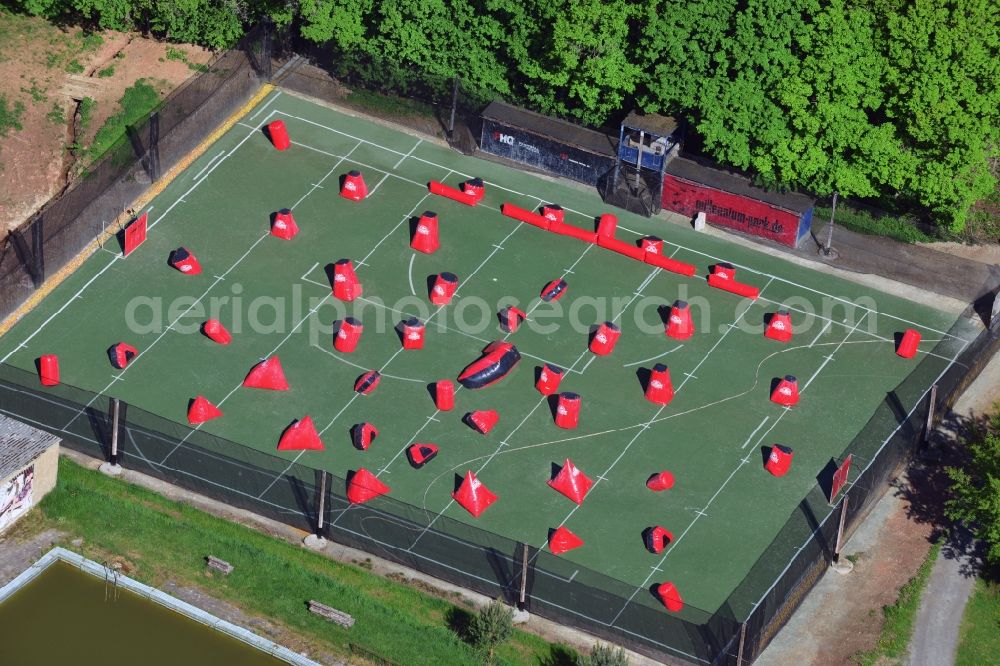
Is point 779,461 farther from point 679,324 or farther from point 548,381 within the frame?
point 548,381

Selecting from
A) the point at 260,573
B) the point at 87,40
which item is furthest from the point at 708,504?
the point at 87,40

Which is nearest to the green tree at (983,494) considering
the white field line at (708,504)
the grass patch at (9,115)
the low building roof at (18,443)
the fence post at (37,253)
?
the white field line at (708,504)

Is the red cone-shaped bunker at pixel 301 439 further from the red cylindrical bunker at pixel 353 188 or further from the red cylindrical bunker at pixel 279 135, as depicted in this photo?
the red cylindrical bunker at pixel 279 135

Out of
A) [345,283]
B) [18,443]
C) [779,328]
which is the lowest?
[18,443]

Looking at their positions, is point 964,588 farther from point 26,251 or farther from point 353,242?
point 26,251

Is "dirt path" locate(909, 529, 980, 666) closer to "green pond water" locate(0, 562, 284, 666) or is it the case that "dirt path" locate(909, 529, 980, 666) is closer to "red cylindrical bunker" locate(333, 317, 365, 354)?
"green pond water" locate(0, 562, 284, 666)

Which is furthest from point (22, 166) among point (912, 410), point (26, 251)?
point (912, 410)
